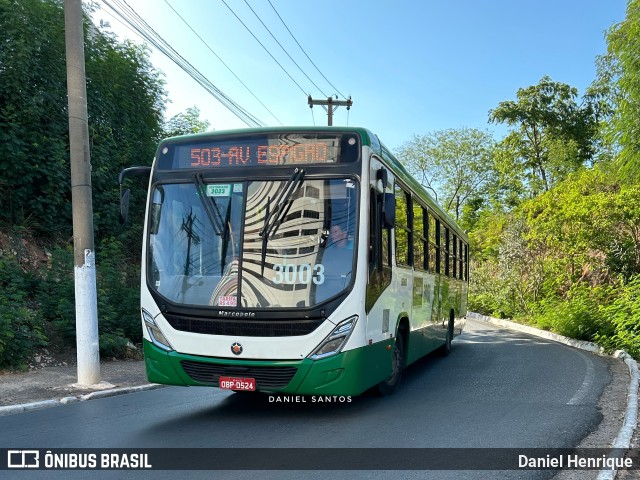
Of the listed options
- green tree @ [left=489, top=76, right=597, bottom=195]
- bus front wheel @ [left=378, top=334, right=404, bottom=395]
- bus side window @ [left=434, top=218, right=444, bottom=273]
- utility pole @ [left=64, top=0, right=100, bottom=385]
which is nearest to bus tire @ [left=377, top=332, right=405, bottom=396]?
bus front wheel @ [left=378, top=334, right=404, bottom=395]

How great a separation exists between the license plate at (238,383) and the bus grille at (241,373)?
4 centimetres

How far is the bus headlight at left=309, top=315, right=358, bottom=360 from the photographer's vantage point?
6539mm

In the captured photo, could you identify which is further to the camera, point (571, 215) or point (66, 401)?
point (571, 215)

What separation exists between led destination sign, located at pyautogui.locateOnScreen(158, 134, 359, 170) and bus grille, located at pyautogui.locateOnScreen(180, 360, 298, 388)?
231cm

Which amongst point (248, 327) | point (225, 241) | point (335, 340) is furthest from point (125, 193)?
point (335, 340)

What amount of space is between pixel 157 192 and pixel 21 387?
410cm

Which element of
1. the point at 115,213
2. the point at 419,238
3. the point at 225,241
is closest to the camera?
the point at 225,241

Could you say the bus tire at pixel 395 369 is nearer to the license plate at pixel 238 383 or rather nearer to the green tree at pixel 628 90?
the license plate at pixel 238 383

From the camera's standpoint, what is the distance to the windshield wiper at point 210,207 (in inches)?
275

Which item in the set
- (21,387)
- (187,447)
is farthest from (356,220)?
(21,387)

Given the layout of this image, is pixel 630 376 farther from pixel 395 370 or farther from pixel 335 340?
pixel 335 340

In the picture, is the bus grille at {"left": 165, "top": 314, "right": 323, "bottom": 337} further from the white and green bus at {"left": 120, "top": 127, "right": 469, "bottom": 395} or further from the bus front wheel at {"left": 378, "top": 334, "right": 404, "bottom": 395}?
the bus front wheel at {"left": 378, "top": 334, "right": 404, "bottom": 395}

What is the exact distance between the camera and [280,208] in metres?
6.88

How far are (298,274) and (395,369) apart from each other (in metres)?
2.64
